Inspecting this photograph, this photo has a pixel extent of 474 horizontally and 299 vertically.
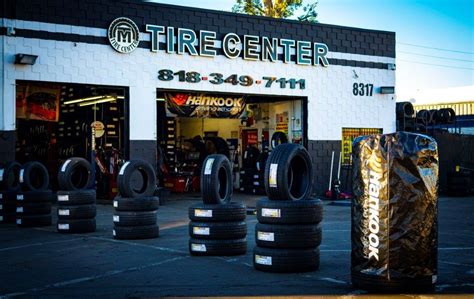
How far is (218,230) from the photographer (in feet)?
34.5

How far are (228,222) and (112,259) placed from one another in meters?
1.88

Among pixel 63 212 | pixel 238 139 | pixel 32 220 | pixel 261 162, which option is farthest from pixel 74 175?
pixel 238 139

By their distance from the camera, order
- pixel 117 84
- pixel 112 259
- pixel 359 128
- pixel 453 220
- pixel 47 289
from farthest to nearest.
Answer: pixel 359 128
pixel 117 84
pixel 453 220
pixel 112 259
pixel 47 289

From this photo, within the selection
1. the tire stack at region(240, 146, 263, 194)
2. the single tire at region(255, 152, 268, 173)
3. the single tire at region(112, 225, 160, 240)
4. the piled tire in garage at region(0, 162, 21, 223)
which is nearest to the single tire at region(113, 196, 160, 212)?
the single tire at region(112, 225, 160, 240)

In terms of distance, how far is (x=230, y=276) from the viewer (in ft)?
28.6

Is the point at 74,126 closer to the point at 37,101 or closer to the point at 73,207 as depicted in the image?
the point at 37,101

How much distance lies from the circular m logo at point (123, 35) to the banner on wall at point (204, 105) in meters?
2.73

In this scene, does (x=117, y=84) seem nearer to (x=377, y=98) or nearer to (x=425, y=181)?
(x=377, y=98)

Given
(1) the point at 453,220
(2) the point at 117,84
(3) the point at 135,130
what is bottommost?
(1) the point at 453,220

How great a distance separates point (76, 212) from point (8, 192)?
11.6ft

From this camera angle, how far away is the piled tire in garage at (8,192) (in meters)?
16.9

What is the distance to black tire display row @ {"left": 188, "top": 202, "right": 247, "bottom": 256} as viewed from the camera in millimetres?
10523

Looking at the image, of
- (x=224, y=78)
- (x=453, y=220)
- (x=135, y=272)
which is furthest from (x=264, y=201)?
(x=224, y=78)

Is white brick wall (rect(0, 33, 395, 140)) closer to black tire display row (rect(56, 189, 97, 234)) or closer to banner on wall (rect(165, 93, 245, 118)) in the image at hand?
banner on wall (rect(165, 93, 245, 118))
